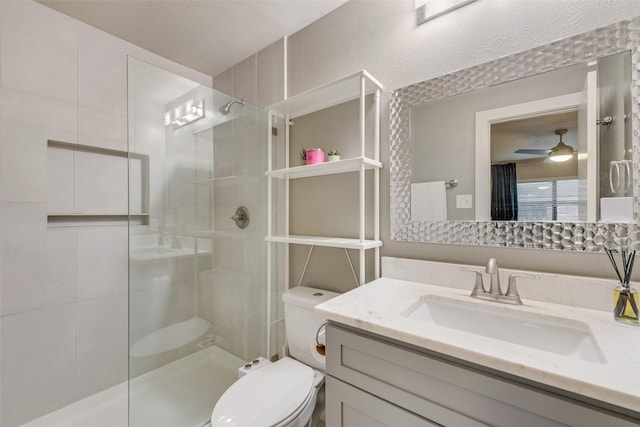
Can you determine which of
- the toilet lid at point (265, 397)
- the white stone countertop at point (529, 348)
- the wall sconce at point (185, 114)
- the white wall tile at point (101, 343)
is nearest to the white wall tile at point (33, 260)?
the white wall tile at point (101, 343)

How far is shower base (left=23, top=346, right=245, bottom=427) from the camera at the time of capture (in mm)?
1235

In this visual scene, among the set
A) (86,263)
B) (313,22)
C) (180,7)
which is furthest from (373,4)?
(86,263)

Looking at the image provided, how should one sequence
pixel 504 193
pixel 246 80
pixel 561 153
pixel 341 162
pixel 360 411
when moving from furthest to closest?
pixel 246 80 < pixel 341 162 < pixel 504 193 < pixel 561 153 < pixel 360 411

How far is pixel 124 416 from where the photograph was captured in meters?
1.58

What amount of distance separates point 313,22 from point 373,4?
0.42 meters

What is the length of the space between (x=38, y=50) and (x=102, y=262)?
122 centimetres

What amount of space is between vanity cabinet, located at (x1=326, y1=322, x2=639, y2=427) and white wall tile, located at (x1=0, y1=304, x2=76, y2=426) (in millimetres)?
1606

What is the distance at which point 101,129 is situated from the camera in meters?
1.64

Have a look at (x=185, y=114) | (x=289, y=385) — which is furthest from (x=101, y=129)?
(x=289, y=385)

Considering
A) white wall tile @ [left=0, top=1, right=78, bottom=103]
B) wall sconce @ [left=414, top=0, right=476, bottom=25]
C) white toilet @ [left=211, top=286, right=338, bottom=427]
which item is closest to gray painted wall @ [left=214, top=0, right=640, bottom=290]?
wall sconce @ [left=414, top=0, right=476, bottom=25]

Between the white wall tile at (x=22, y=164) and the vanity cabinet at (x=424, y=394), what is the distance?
1723 mm

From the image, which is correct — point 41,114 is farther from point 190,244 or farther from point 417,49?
point 417,49

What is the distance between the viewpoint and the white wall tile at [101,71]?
5.18 feet

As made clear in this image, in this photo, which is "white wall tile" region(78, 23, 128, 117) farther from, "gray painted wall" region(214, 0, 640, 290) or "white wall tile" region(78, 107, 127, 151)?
"gray painted wall" region(214, 0, 640, 290)
